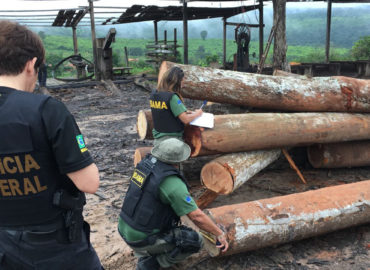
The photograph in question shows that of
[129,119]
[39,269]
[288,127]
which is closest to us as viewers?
[39,269]

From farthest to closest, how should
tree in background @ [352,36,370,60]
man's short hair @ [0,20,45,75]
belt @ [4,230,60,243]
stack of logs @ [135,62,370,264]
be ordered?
tree in background @ [352,36,370,60] → stack of logs @ [135,62,370,264] → belt @ [4,230,60,243] → man's short hair @ [0,20,45,75]

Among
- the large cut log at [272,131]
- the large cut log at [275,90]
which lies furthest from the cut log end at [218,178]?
the large cut log at [275,90]

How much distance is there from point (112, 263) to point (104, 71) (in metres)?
12.3

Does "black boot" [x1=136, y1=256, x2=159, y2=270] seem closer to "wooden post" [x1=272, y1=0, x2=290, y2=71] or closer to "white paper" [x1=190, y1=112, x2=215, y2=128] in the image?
"white paper" [x1=190, y1=112, x2=215, y2=128]

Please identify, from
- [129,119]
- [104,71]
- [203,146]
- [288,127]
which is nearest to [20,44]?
[203,146]

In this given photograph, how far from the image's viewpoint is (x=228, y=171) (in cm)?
414

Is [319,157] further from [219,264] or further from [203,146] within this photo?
[219,264]

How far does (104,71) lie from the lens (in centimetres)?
1467

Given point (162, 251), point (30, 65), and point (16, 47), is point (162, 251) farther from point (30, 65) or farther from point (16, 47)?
point (16, 47)

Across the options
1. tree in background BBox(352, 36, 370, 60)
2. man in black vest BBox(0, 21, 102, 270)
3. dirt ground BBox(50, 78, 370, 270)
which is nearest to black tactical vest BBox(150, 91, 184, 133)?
dirt ground BBox(50, 78, 370, 270)

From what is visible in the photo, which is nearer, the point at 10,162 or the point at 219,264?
the point at 10,162

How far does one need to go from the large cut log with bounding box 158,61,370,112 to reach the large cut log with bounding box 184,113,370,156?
220 mm

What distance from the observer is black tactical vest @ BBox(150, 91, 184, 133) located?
4.11 metres

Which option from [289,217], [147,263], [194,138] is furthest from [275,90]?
[147,263]
